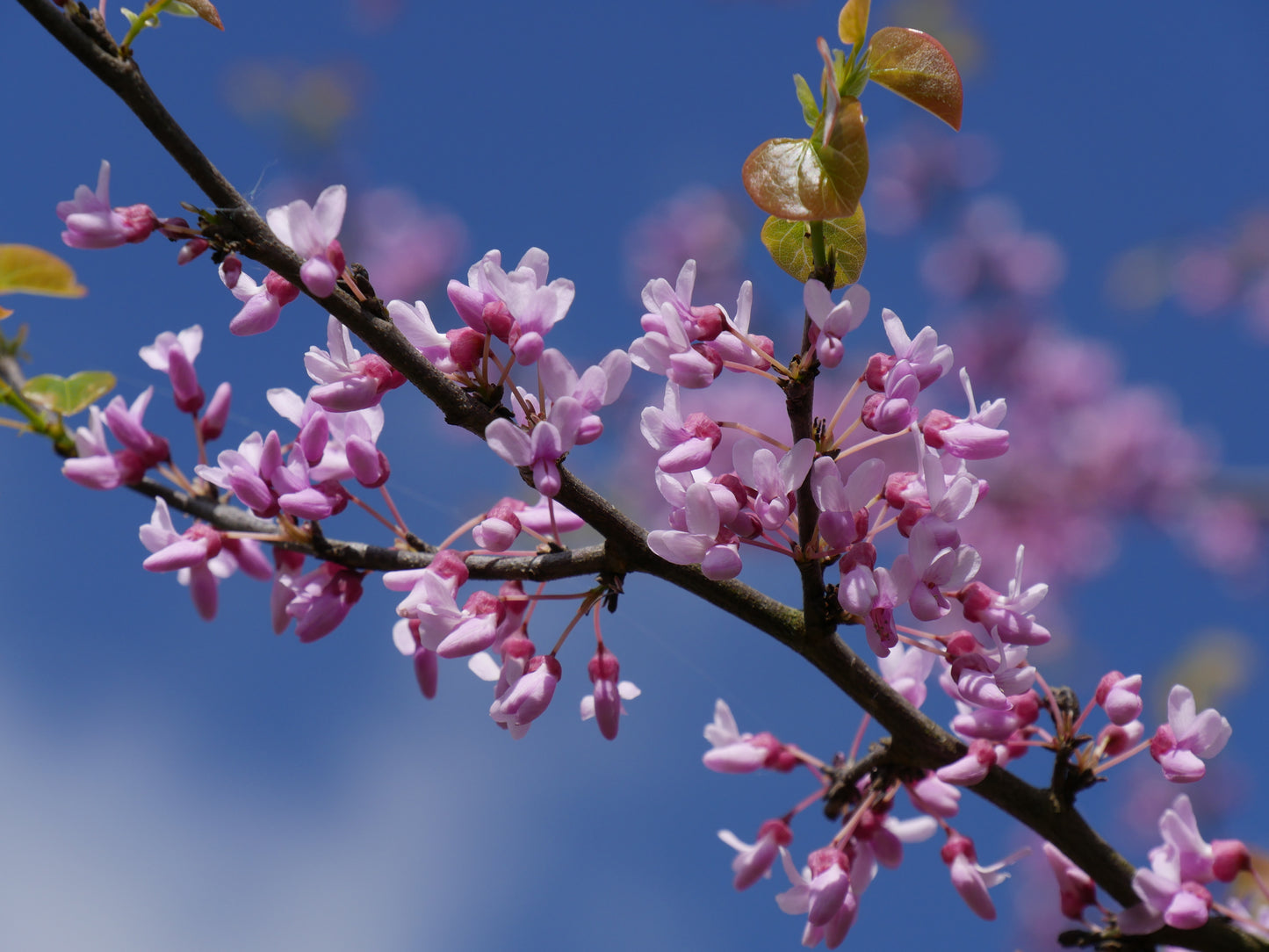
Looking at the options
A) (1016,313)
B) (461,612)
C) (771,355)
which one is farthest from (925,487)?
(1016,313)

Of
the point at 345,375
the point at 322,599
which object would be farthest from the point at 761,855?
the point at 345,375

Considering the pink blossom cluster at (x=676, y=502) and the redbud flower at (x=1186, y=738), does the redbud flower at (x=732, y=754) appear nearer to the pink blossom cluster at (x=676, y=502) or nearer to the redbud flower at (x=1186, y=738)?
the pink blossom cluster at (x=676, y=502)

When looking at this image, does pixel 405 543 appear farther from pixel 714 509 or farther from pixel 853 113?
pixel 853 113

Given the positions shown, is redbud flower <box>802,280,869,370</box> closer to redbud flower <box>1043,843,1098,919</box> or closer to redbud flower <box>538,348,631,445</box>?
redbud flower <box>538,348,631,445</box>

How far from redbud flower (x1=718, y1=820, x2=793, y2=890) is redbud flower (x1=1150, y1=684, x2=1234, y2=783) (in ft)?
2.18

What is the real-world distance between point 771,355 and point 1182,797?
1.07m

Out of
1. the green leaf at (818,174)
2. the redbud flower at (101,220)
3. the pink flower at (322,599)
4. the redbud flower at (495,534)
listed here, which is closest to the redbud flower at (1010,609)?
the green leaf at (818,174)

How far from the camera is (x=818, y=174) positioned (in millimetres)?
1157

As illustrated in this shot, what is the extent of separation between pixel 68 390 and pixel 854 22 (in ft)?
4.20

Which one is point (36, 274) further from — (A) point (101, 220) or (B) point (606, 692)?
(B) point (606, 692)

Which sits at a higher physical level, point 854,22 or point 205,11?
point 854,22

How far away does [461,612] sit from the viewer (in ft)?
4.50

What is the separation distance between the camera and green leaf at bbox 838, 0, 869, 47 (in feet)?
3.80

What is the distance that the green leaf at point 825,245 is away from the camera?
1300 mm
